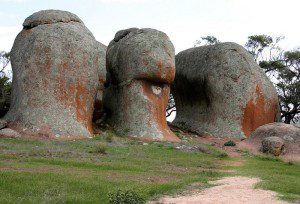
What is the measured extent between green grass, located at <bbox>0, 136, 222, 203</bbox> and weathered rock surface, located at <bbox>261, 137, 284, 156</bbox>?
11.4 feet

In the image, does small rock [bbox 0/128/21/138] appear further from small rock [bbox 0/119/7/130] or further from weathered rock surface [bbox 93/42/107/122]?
weathered rock surface [bbox 93/42/107/122]

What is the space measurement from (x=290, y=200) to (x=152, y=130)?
19.3 m

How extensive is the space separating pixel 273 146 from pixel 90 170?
550 inches

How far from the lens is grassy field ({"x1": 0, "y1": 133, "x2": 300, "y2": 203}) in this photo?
37.7 feet

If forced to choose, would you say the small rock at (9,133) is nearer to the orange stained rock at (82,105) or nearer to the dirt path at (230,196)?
the orange stained rock at (82,105)

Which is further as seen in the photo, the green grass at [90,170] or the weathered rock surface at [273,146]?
the weathered rock surface at [273,146]

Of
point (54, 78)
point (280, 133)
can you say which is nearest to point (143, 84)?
point (54, 78)

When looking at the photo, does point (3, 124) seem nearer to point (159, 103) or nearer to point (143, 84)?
point (143, 84)

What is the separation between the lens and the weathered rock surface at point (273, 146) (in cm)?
2655

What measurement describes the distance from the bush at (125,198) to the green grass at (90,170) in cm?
25

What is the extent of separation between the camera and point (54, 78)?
28.4m

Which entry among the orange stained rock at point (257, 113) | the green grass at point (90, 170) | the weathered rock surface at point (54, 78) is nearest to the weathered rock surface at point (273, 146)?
the green grass at point (90, 170)

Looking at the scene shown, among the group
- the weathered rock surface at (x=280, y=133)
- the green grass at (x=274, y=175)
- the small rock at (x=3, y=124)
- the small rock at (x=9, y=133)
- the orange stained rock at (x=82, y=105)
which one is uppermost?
the orange stained rock at (x=82, y=105)

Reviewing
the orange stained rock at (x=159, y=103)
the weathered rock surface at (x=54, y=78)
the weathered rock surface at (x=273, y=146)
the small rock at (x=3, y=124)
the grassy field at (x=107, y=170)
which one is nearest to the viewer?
the grassy field at (x=107, y=170)
